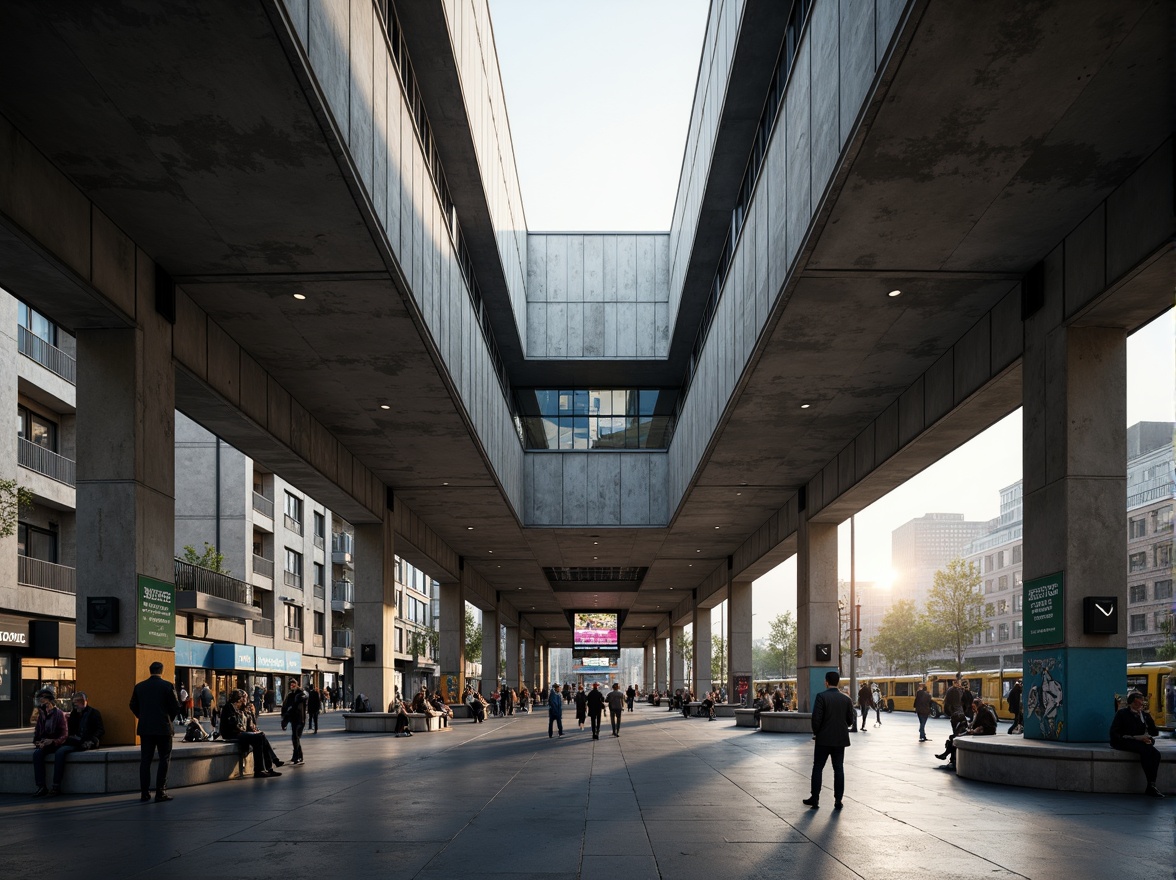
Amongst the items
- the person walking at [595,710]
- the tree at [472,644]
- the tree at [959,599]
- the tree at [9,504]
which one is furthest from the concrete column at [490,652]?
the tree at [472,644]

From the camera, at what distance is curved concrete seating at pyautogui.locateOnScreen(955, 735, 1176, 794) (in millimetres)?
14477

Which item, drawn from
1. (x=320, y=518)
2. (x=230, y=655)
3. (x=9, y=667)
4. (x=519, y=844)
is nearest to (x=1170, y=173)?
(x=519, y=844)

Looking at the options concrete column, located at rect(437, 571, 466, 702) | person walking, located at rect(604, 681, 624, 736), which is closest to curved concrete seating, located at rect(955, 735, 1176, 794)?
person walking, located at rect(604, 681, 624, 736)

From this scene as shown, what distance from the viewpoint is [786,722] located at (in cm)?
3456

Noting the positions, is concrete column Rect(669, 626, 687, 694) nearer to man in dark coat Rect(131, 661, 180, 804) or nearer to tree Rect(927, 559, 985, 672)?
tree Rect(927, 559, 985, 672)

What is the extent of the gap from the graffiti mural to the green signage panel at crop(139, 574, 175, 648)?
12.8 meters

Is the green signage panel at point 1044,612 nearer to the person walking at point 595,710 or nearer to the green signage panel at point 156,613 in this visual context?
the green signage panel at point 156,613

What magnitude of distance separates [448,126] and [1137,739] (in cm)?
1824

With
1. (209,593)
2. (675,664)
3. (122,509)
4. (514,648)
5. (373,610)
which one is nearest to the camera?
(122,509)

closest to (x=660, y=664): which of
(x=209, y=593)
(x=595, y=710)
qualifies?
(x=209, y=593)

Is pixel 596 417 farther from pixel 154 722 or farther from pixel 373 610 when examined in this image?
pixel 154 722

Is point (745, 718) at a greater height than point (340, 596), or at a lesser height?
lesser

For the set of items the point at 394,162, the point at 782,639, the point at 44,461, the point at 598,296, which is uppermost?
the point at 598,296

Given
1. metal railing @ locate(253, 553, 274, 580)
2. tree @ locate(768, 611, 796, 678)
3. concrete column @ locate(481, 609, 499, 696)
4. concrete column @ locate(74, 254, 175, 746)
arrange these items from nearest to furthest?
concrete column @ locate(74, 254, 175, 746) < concrete column @ locate(481, 609, 499, 696) < metal railing @ locate(253, 553, 274, 580) < tree @ locate(768, 611, 796, 678)
